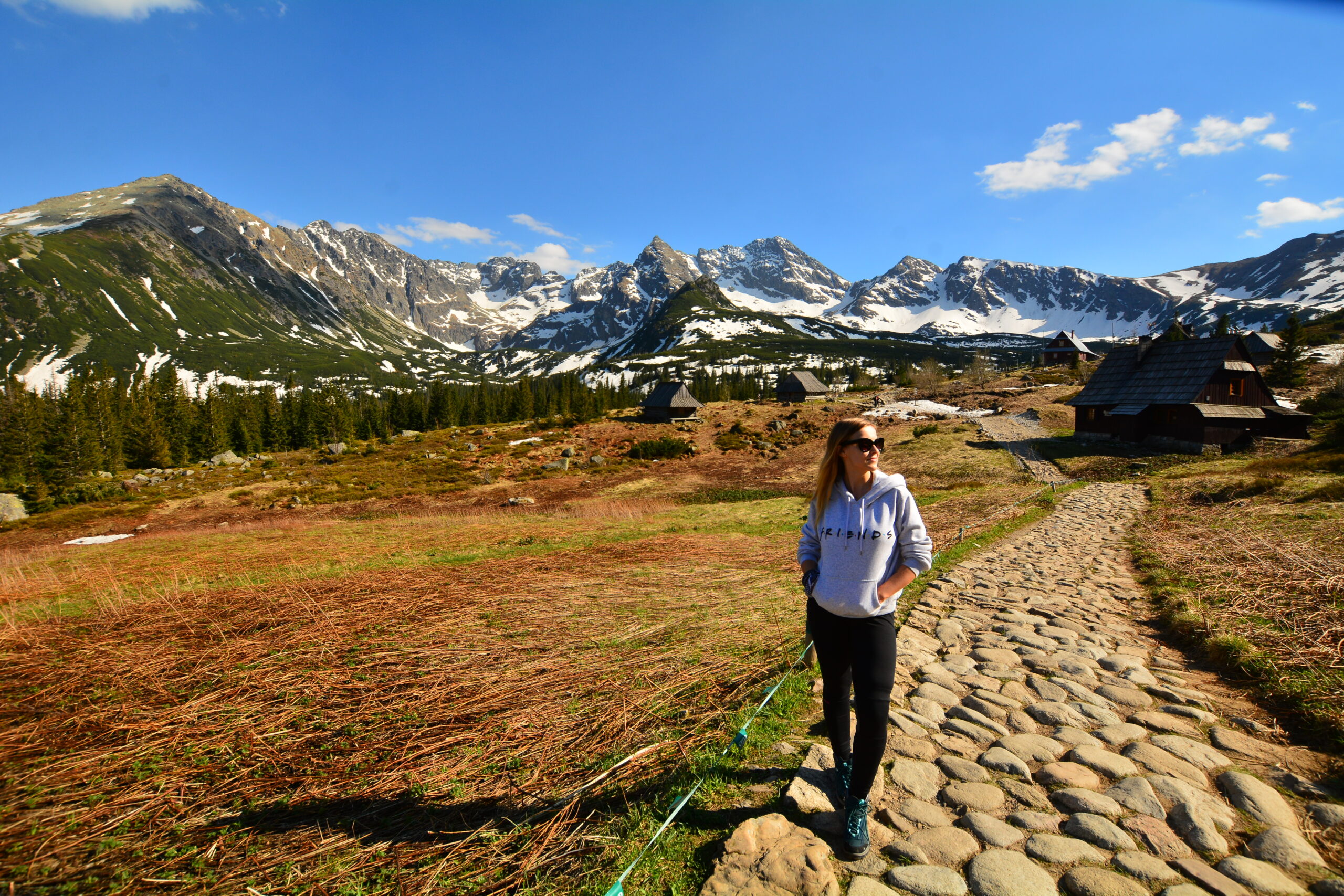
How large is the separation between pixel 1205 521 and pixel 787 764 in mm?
15750

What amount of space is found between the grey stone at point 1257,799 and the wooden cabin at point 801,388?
8530cm

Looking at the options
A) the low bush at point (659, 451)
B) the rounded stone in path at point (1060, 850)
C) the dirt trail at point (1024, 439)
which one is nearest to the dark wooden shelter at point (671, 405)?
the low bush at point (659, 451)

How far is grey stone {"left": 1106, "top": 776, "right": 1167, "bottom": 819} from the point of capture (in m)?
3.51

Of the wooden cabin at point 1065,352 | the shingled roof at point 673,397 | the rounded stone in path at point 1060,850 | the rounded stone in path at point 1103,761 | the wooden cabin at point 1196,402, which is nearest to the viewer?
the rounded stone in path at point 1060,850

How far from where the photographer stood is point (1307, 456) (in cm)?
2141

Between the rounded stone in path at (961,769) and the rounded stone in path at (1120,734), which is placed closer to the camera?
the rounded stone in path at (961,769)

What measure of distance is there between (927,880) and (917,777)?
43.2 inches

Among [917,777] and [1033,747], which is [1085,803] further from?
[917,777]

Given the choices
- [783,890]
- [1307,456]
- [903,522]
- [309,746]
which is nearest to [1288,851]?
[903,522]

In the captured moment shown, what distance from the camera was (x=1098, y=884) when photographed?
2.91 m

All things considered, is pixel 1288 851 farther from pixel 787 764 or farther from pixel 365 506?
pixel 365 506

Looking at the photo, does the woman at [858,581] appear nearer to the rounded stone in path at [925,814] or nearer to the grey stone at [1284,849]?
Answer: the rounded stone in path at [925,814]

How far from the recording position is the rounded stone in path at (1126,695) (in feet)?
16.6

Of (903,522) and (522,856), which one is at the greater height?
(903,522)
